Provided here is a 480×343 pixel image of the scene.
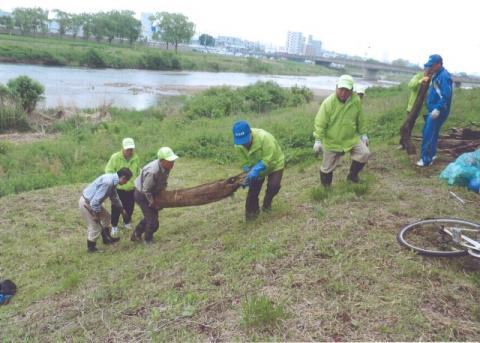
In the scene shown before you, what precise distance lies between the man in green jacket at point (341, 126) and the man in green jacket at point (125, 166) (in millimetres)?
2972

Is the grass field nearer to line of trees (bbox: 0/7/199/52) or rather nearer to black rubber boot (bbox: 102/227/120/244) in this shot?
black rubber boot (bbox: 102/227/120/244)

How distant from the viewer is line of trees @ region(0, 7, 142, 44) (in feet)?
227

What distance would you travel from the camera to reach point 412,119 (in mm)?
8195

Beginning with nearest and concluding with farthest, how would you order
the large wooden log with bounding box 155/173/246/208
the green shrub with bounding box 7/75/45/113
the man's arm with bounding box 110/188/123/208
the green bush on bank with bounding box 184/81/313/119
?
the large wooden log with bounding box 155/173/246/208 → the man's arm with bounding box 110/188/123/208 → the green shrub with bounding box 7/75/45/113 → the green bush on bank with bounding box 184/81/313/119

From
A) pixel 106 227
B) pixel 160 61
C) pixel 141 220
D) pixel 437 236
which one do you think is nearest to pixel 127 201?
pixel 106 227

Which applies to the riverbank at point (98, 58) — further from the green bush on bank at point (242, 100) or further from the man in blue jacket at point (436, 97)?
the man in blue jacket at point (436, 97)

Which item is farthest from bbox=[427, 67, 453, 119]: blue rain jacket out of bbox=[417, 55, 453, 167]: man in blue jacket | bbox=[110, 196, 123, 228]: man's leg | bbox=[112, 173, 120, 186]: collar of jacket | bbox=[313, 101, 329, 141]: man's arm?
bbox=[110, 196, 123, 228]: man's leg

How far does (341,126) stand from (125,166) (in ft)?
11.3

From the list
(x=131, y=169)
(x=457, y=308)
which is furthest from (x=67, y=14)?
(x=457, y=308)

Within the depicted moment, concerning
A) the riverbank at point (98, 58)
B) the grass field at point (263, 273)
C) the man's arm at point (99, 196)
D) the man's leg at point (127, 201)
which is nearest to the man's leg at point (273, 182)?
the grass field at point (263, 273)

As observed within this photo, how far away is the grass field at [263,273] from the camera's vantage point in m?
3.31

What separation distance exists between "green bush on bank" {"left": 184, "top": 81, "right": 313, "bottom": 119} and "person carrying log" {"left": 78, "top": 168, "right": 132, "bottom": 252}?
561 inches

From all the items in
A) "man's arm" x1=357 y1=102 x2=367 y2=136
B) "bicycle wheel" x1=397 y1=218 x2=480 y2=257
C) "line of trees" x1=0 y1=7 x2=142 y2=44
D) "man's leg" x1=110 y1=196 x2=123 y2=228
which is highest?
"line of trees" x1=0 y1=7 x2=142 y2=44

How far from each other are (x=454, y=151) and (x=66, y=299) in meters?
7.29
